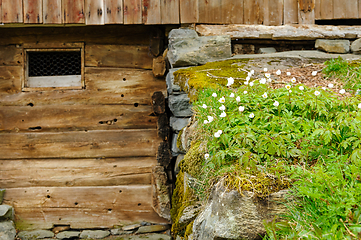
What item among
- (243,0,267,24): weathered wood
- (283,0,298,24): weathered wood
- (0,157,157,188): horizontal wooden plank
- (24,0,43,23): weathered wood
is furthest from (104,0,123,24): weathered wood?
(283,0,298,24): weathered wood

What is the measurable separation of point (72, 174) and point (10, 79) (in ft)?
5.98

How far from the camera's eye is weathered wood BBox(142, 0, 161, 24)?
12.9ft

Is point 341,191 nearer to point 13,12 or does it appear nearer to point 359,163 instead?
point 359,163

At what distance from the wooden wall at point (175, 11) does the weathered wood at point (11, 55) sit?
0.62m

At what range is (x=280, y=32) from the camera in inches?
154

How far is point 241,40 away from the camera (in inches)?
155

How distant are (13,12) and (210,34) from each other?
9.20ft

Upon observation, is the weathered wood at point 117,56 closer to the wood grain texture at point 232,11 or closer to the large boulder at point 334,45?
the wood grain texture at point 232,11

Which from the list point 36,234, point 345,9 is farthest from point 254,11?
point 36,234

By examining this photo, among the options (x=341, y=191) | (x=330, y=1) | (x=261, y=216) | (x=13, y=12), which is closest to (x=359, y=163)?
(x=341, y=191)

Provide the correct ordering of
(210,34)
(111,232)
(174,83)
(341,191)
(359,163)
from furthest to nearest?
(111,232), (210,34), (174,83), (359,163), (341,191)

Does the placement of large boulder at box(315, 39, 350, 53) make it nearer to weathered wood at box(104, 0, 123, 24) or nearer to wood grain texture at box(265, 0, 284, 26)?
wood grain texture at box(265, 0, 284, 26)

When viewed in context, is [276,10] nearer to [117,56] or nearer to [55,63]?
[117,56]

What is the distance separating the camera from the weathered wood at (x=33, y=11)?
12.7 ft
